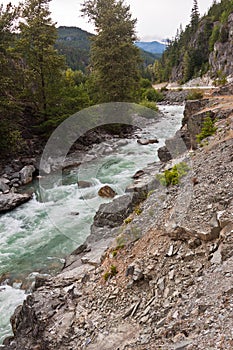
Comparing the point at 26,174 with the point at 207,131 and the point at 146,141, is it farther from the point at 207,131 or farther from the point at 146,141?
the point at 207,131

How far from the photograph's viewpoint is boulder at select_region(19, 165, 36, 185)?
15937 millimetres

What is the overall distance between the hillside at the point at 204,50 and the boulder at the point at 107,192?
41.1 m

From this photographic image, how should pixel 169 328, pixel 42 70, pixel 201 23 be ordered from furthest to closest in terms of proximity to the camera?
pixel 201 23
pixel 42 70
pixel 169 328

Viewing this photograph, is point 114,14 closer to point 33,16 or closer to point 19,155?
point 33,16

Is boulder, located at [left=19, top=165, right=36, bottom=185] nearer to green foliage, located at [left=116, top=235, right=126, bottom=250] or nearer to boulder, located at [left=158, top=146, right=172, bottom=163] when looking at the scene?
boulder, located at [left=158, top=146, right=172, bottom=163]

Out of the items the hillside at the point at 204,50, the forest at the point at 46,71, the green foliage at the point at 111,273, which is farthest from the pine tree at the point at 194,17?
A: the green foliage at the point at 111,273

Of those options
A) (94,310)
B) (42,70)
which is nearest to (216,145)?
(94,310)

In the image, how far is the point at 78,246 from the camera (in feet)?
32.0

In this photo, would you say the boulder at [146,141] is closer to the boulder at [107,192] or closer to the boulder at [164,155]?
→ the boulder at [164,155]

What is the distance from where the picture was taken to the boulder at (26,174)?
15937mm

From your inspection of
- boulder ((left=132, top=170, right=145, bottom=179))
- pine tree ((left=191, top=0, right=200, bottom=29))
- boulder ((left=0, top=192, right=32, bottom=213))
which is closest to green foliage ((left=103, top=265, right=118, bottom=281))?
boulder ((left=0, top=192, right=32, bottom=213))

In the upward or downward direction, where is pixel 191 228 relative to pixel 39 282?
upward

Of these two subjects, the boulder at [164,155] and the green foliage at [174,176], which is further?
the boulder at [164,155]

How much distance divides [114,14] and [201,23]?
7477 centimetres
